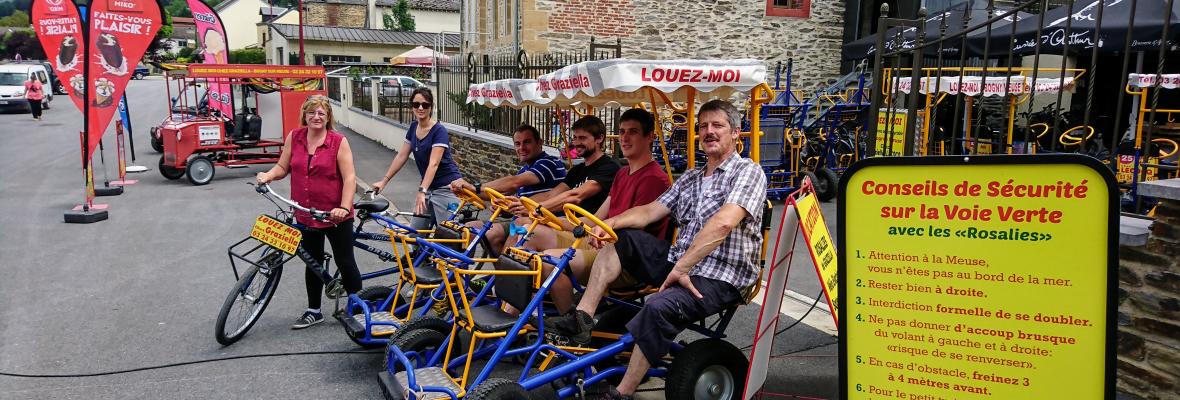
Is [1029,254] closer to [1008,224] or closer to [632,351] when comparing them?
[1008,224]

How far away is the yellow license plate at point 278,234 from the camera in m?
4.93

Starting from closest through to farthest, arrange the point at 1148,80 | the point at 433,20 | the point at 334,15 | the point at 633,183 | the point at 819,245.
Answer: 1. the point at 819,245
2. the point at 633,183
3. the point at 1148,80
4. the point at 433,20
5. the point at 334,15

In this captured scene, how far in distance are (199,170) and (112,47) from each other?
3617 millimetres

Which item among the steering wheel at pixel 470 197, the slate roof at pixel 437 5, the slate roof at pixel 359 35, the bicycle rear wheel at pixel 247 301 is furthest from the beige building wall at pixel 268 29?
the steering wheel at pixel 470 197

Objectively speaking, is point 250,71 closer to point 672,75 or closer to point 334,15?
point 672,75

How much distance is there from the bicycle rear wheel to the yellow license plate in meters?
0.19

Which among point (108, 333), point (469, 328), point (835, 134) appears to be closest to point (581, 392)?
point (469, 328)

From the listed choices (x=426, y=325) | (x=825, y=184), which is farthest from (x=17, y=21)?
(x=426, y=325)

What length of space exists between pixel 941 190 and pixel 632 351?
6.21ft

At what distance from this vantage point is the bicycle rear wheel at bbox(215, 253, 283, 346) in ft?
16.5

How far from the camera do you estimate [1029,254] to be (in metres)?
2.39

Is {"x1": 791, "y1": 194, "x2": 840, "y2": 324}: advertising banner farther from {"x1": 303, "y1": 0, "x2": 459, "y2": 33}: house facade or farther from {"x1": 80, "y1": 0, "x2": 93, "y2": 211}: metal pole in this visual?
{"x1": 303, "y1": 0, "x2": 459, "y2": 33}: house facade

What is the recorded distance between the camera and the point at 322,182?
5.22 metres

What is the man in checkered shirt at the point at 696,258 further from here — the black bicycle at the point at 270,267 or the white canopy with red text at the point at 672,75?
the black bicycle at the point at 270,267
